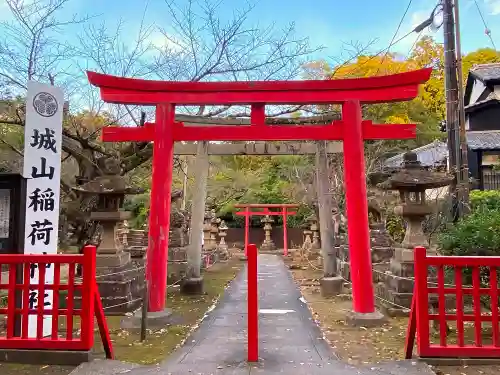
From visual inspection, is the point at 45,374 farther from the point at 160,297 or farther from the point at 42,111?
the point at 42,111

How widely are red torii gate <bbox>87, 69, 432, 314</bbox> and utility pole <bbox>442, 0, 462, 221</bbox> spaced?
96.2 inches

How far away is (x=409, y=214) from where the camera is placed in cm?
804

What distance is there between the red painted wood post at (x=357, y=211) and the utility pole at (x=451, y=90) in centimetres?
307

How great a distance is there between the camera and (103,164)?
9039mm

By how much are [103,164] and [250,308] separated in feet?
18.2

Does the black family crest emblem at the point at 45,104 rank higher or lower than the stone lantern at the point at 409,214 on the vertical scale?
higher

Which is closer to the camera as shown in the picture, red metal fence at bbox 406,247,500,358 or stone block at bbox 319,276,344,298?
red metal fence at bbox 406,247,500,358

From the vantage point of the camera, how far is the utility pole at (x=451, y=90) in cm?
889

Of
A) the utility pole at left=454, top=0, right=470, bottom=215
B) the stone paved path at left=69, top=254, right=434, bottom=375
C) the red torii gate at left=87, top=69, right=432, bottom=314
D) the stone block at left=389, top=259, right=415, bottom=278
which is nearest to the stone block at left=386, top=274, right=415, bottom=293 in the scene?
the stone block at left=389, top=259, right=415, bottom=278

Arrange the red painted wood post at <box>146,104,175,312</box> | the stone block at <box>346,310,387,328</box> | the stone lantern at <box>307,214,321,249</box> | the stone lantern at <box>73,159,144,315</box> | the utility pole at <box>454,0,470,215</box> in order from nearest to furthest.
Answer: the stone block at <box>346,310,387,328</box> < the red painted wood post at <box>146,104,175,312</box> < the stone lantern at <box>73,159,144,315</box> < the utility pole at <box>454,0,470,215</box> < the stone lantern at <box>307,214,321,249</box>

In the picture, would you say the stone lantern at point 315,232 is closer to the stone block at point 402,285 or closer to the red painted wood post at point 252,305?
the stone block at point 402,285

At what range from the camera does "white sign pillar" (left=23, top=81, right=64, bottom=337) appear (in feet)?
18.3

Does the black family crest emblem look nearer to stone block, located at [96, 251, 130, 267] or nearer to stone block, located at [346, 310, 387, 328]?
stone block, located at [96, 251, 130, 267]

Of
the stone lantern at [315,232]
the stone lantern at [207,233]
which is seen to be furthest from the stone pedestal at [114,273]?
the stone lantern at [315,232]
